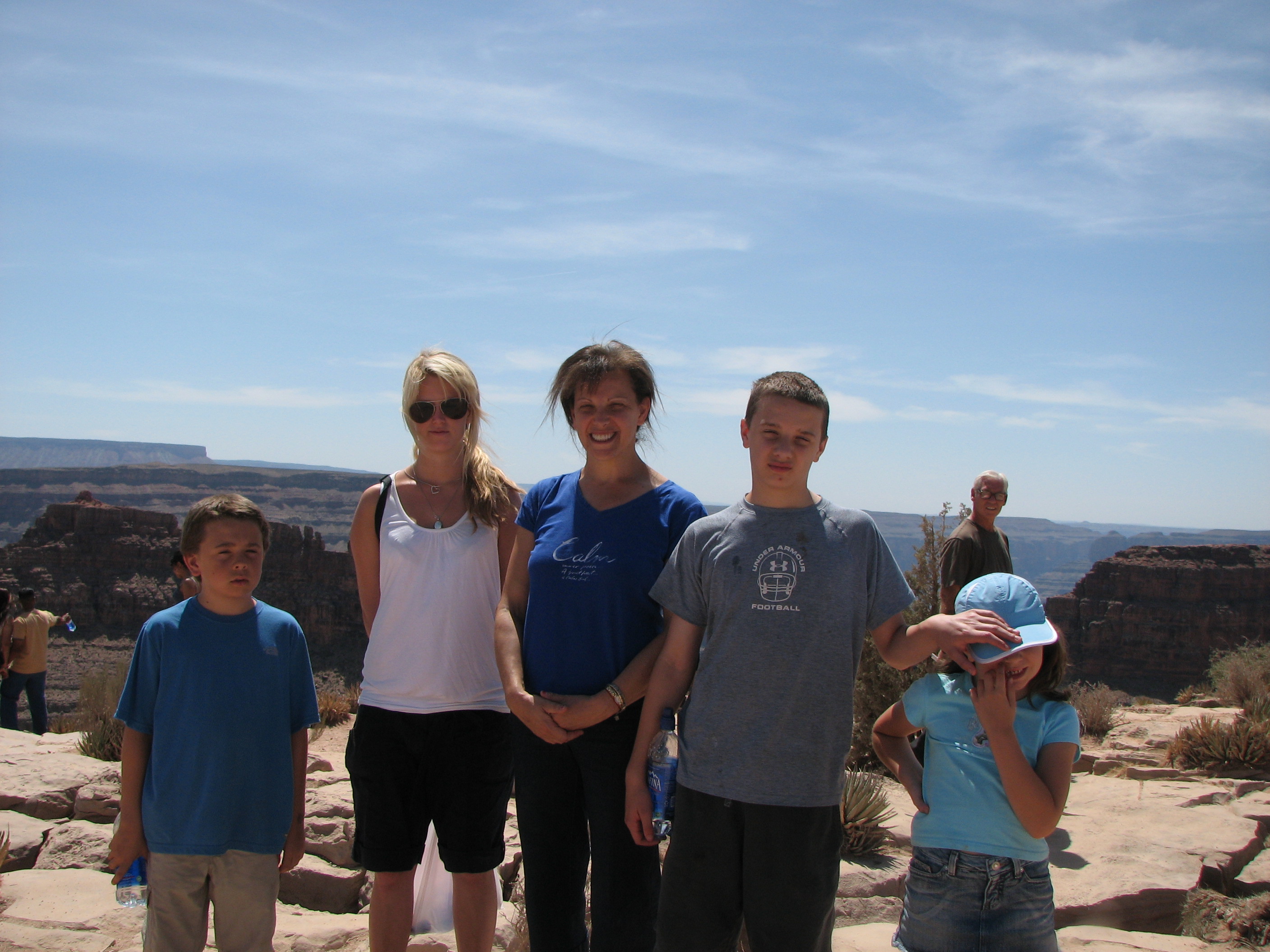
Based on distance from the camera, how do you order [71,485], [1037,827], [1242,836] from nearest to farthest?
[1037,827]
[1242,836]
[71,485]

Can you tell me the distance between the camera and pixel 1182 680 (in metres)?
52.2

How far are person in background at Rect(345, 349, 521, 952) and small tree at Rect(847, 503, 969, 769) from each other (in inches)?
174

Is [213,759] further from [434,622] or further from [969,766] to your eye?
[969,766]

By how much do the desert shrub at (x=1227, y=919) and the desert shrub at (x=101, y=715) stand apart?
16.3ft

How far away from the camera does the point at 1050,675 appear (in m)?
2.19

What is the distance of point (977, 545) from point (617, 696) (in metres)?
4.07

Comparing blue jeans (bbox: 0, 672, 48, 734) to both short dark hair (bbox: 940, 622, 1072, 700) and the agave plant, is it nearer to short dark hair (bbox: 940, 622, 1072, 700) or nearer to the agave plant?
the agave plant

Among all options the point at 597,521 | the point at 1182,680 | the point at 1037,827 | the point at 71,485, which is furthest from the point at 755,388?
the point at 71,485

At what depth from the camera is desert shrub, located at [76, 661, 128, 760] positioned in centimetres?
673

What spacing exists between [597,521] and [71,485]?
400 ft

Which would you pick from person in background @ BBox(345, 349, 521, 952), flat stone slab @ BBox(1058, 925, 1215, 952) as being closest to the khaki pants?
person in background @ BBox(345, 349, 521, 952)

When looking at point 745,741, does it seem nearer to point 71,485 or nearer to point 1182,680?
point 1182,680

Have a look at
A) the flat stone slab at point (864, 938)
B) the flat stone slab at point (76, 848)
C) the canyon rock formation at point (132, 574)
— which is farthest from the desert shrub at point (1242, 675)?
the canyon rock formation at point (132, 574)

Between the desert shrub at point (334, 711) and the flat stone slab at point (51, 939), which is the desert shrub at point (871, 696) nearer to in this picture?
the flat stone slab at point (51, 939)
